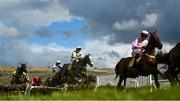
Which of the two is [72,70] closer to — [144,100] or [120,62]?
[120,62]

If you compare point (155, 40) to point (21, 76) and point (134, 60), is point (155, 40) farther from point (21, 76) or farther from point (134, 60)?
point (21, 76)

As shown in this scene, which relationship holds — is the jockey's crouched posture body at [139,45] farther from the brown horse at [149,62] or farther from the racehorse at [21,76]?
the racehorse at [21,76]

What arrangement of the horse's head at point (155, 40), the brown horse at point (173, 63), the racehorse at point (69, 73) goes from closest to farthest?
the brown horse at point (173, 63) < the horse's head at point (155, 40) < the racehorse at point (69, 73)

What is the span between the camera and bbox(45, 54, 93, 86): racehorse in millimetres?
38438

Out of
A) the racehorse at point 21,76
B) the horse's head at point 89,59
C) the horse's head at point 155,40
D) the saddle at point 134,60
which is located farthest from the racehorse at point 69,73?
the horse's head at point 155,40

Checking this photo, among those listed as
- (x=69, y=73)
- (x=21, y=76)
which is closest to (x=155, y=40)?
(x=21, y=76)

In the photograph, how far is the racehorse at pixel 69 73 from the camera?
3844 centimetres

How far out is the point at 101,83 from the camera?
44.6 m

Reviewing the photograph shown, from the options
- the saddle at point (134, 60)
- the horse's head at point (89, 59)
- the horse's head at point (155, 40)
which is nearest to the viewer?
the horse's head at point (155, 40)

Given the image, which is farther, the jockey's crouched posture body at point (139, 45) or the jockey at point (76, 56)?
the jockey at point (76, 56)

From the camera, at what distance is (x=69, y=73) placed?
134 ft

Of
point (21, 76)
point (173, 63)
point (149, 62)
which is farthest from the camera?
point (21, 76)

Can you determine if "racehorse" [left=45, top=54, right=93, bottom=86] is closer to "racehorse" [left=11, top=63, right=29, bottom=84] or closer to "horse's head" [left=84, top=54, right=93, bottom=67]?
"horse's head" [left=84, top=54, right=93, bottom=67]

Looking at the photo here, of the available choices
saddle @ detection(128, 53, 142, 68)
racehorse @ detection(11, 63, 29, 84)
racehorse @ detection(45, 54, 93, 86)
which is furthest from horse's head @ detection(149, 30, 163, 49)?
racehorse @ detection(11, 63, 29, 84)
